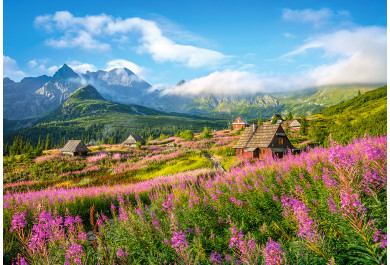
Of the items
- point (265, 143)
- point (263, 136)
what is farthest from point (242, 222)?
point (263, 136)

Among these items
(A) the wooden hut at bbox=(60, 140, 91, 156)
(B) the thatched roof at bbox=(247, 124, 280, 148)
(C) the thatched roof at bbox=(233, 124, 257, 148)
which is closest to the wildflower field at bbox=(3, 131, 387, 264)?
(B) the thatched roof at bbox=(247, 124, 280, 148)

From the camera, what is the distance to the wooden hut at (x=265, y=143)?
2458cm

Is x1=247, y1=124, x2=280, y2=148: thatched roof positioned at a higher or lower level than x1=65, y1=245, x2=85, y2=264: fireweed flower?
lower

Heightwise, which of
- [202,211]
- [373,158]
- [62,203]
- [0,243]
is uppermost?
Answer: [373,158]

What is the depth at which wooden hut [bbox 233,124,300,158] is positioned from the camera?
968 inches

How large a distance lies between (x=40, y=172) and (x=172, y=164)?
16642 mm

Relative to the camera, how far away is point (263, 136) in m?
25.9

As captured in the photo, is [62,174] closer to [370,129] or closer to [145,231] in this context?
[145,231]

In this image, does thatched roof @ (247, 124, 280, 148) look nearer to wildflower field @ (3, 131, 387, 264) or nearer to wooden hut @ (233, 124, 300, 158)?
wooden hut @ (233, 124, 300, 158)

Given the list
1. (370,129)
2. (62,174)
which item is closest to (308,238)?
(370,129)

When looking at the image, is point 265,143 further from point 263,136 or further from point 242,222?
point 242,222

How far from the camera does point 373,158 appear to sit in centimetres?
373

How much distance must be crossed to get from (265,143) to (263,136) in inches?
53.5

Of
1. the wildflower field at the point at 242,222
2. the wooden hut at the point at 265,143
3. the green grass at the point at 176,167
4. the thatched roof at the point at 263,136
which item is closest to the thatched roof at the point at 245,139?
the wooden hut at the point at 265,143
